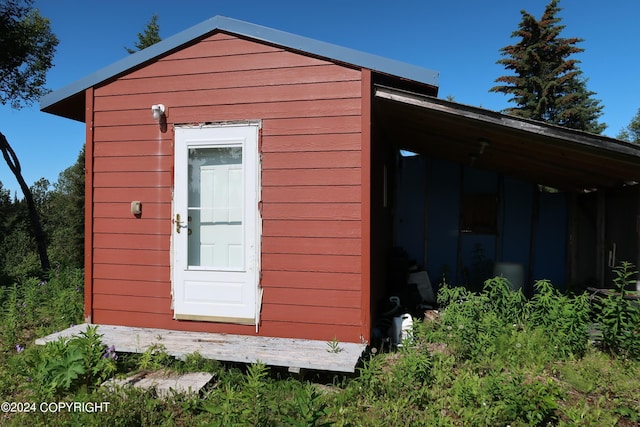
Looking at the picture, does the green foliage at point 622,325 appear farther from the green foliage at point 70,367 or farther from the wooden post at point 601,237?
the green foliage at point 70,367

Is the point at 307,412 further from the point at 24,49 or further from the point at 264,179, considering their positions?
the point at 24,49

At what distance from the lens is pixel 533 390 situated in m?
Answer: 2.71

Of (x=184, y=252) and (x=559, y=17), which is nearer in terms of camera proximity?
(x=184, y=252)

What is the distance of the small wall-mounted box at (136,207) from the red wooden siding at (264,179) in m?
0.06

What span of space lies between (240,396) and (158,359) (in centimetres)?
119

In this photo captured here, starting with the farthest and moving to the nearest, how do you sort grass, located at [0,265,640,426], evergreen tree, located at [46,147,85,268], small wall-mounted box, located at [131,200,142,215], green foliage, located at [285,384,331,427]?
evergreen tree, located at [46,147,85,268]
small wall-mounted box, located at [131,200,142,215]
grass, located at [0,265,640,426]
green foliage, located at [285,384,331,427]

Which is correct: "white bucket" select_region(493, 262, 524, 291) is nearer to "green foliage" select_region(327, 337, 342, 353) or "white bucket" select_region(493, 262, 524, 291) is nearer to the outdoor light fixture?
"green foliage" select_region(327, 337, 342, 353)

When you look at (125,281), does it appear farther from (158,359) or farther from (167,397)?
(167,397)

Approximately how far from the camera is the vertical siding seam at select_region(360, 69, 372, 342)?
3.86 m

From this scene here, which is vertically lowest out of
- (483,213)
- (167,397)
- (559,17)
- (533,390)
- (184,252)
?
(167,397)

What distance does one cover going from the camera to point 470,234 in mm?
A: 7074

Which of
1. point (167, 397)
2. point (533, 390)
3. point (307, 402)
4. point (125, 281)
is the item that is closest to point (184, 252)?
point (125, 281)

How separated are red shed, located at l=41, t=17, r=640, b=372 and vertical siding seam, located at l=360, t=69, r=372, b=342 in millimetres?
14

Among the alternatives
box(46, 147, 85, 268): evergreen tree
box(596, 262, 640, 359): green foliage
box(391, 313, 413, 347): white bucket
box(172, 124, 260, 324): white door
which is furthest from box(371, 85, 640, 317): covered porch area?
box(46, 147, 85, 268): evergreen tree
